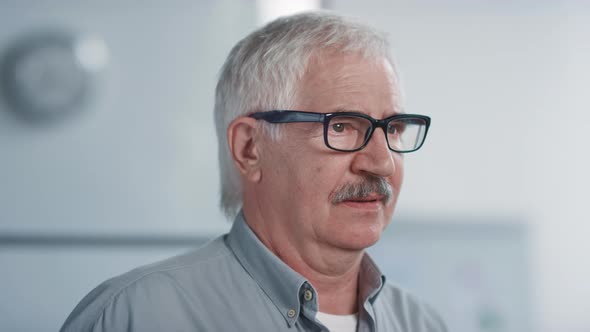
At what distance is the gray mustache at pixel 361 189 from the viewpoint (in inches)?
49.6

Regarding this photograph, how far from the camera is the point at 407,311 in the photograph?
154 cm

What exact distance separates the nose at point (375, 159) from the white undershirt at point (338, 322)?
32 centimetres

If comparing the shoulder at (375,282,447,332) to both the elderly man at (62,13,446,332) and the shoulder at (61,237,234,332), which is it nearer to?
the elderly man at (62,13,446,332)

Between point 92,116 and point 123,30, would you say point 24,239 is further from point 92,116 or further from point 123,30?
point 123,30

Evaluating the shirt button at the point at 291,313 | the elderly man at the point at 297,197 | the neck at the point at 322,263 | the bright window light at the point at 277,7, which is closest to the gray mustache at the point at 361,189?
the elderly man at the point at 297,197

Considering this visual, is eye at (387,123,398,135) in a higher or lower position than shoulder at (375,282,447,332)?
higher

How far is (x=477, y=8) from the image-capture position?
103 inches

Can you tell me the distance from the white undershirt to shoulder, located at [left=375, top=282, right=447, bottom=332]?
11 cm

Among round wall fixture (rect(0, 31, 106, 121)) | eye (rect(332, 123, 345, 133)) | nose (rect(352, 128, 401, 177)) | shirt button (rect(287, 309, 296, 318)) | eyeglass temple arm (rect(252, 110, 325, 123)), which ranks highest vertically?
round wall fixture (rect(0, 31, 106, 121))

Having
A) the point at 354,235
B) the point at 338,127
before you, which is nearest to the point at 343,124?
the point at 338,127

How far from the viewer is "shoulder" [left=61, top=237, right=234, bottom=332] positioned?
1.15 metres

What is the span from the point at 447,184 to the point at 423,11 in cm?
73

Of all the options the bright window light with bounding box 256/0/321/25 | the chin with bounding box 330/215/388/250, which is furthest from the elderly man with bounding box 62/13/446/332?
the bright window light with bounding box 256/0/321/25

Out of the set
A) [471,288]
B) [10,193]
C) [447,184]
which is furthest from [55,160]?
[471,288]
